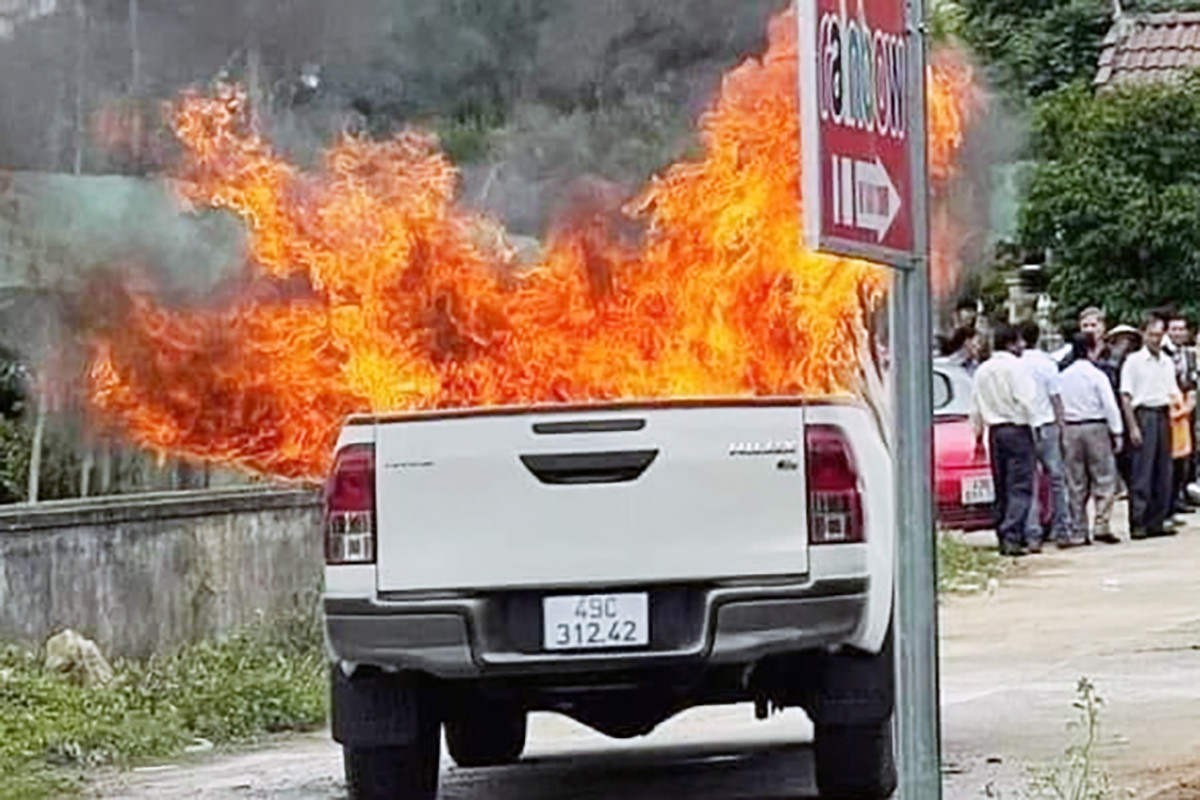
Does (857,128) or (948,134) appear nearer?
(857,128)

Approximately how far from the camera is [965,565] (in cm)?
1970

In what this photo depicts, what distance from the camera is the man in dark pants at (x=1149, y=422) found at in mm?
21453

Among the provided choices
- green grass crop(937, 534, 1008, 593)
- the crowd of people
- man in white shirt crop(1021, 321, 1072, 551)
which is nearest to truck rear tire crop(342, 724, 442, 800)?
green grass crop(937, 534, 1008, 593)

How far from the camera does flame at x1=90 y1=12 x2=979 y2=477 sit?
10.7 m

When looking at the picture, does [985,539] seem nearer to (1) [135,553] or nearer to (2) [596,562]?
(1) [135,553]

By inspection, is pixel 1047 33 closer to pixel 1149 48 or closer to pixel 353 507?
pixel 1149 48

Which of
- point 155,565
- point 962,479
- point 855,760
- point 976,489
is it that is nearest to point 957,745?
point 855,760

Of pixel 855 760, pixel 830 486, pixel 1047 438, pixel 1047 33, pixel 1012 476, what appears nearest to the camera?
pixel 830 486

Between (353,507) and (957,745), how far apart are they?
3.13m

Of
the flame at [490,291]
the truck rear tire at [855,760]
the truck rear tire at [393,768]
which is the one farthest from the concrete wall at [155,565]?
the truck rear tire at [855,760]

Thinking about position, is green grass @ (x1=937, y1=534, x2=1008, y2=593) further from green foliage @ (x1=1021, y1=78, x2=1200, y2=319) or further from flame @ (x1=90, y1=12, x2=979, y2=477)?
green foliage @ (x1=1021, y1=78, x2=1200, y2=319)

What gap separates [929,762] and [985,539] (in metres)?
16.7

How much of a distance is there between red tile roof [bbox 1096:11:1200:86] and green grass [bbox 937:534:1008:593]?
1421 cm

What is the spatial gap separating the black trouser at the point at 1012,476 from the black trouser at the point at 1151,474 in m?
1.36
